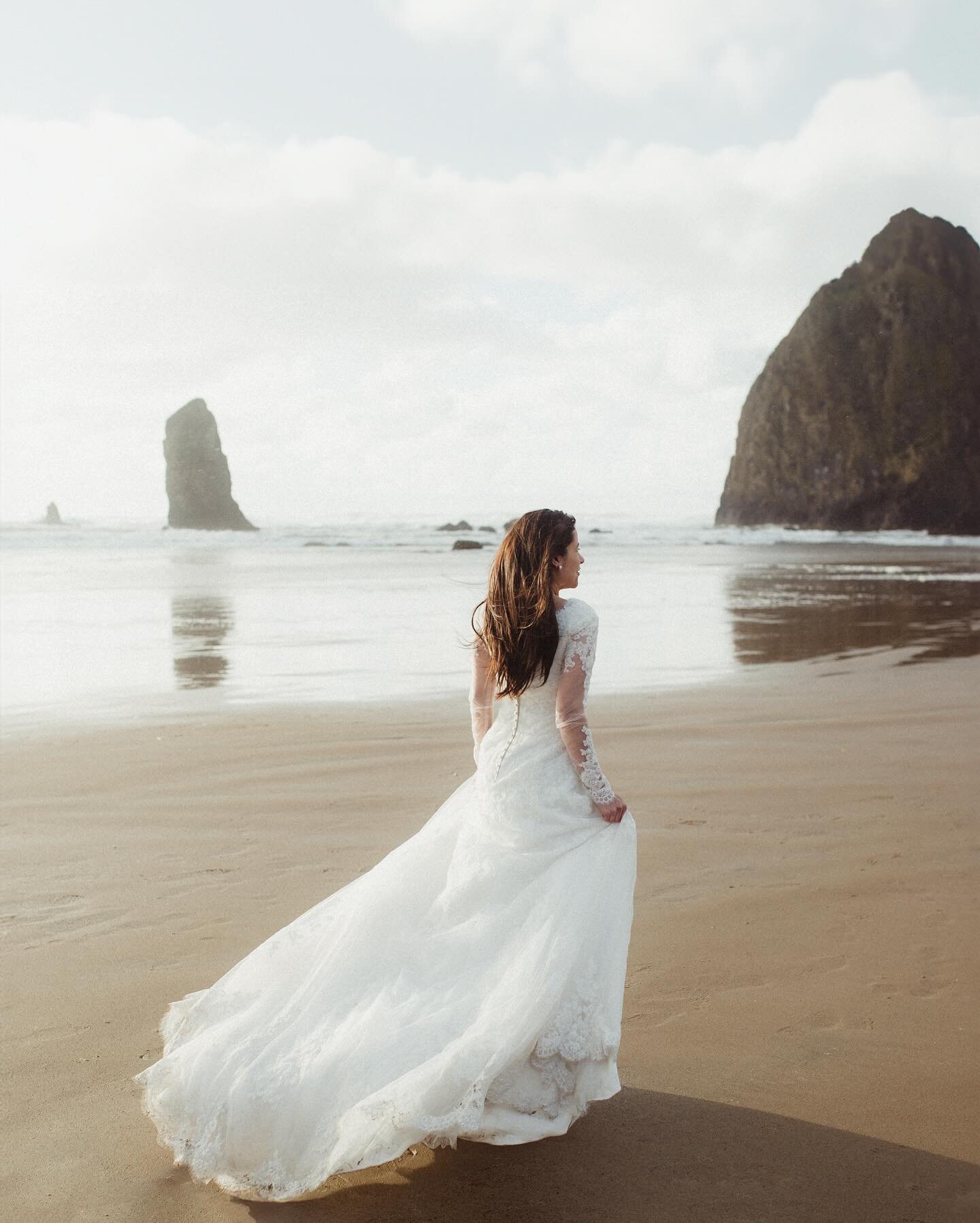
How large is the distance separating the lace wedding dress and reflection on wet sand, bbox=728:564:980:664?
9622mm

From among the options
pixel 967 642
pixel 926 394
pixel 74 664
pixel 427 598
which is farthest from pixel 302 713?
pixel 926 394

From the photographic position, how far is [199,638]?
1447 centimetres

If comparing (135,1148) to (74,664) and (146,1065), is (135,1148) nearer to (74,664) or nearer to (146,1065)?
(146,1065)

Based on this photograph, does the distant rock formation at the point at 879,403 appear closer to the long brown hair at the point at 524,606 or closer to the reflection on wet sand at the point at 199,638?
the reflection on wet sand at the point at 199,638

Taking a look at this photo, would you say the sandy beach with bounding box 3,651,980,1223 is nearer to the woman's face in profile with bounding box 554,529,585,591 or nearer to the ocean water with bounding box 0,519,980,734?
the woman's face in profile with bounding box 554,529,585,591

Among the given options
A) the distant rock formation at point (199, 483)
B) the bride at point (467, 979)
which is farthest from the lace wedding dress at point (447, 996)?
the distant rock formation at point (199, 483)

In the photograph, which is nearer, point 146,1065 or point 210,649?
point 146,1065

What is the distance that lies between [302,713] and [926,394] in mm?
77248

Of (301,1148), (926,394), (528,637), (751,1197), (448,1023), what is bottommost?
(751,1197)

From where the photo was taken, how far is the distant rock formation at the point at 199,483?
8712 cm

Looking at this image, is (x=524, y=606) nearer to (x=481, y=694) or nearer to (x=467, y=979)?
(x=481, y=694)

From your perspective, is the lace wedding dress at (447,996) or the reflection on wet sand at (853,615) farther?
the reflection on wet sand at (853,615)

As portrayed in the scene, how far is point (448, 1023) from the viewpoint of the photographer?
9.05 ft

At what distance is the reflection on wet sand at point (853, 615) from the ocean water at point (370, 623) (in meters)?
0.06
